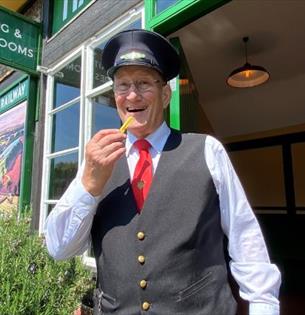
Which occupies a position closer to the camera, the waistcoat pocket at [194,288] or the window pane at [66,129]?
the waistcoat pocket at [194,288]

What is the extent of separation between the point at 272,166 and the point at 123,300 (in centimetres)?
589

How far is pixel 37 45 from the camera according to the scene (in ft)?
13.4

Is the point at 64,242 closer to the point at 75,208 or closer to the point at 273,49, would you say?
the point at 75,208

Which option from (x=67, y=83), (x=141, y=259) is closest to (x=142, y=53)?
(x=141, y=259)

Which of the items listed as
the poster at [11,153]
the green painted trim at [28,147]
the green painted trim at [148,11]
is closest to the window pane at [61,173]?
the green painted trim at [28,147]

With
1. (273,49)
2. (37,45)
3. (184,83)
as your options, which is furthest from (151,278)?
(273,49)

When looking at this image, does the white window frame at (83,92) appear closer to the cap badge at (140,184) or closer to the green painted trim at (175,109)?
the green painted trim at (175,109)

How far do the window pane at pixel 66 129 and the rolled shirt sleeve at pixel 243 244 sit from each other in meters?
2.53

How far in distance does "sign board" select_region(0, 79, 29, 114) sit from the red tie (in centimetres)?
334

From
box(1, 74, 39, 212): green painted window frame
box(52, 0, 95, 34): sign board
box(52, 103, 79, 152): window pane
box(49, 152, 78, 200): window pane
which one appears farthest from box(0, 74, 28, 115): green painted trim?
A: box(49, 152, 78, 200): window pane

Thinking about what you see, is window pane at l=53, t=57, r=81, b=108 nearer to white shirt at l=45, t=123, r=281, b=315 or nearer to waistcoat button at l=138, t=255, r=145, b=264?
white shirt at l=45, t=123, r=281, b=315

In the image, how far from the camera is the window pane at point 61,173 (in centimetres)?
351

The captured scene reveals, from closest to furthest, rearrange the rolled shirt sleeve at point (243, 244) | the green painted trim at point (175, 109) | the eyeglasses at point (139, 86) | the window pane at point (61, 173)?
the rolled shirt sleeve at point (243, 244)
the eyeglasses at point (139, 86)
the green painted trim at point (175, 109)
the window pane at point (61, 173)

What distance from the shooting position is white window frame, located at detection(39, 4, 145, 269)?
9.80 ft
